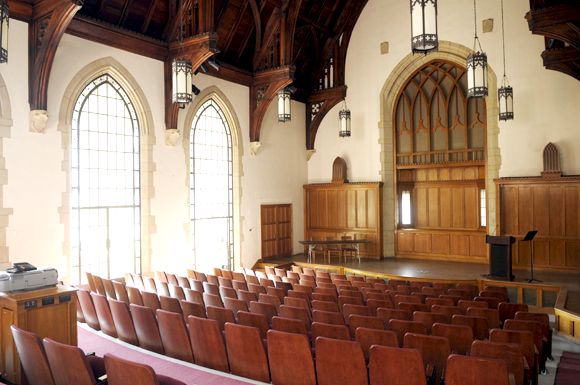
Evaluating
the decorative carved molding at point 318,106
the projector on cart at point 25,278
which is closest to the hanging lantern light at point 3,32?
the projector on cart at point 25,278

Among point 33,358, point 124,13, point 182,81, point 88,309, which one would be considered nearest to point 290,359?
point 33,358

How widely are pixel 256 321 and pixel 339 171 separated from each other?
985cm

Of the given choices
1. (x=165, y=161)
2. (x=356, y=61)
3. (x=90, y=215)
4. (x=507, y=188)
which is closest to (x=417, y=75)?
(x=356, y=61)

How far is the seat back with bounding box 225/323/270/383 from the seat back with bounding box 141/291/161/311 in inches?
72.8

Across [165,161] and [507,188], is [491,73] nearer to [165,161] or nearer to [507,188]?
[507,188]

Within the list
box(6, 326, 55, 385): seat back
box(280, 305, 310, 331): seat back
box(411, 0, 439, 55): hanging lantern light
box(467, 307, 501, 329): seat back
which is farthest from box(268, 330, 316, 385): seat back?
box(411, 0, 439, 55): hanging lantern light

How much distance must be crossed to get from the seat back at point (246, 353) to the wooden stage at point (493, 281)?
18.4 ft

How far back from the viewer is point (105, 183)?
28.9ft

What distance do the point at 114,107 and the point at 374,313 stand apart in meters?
6.88

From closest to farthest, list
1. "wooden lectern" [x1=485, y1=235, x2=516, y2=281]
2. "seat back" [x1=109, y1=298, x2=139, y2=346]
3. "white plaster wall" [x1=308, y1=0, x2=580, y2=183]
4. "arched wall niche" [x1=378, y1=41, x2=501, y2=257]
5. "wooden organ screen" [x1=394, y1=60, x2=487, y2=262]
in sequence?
1. "seat back" [x1=109, y1=298, x2=139, y2=346]
2. "wooden lectern" [x1=485, y1=235, x2=516, y2=281]
3. "white plaster wall" [x1=308, y1=0, x2=580, y2=183]
4. "arched wall niche" [x1=378, y1=41, x2=501, y2=257]
5. "wooden organ screen" [x1=394, y1=60, x2=487, y2=262]

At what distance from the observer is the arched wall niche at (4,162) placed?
6.94 metres

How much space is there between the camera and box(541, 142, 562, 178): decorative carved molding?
34.0 feet

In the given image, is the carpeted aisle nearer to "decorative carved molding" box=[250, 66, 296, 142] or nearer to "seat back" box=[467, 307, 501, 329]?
"seat back" box=[467, 307, 501, 329]

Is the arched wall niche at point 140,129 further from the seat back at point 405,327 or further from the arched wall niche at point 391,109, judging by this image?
the arched wall niche at point 391,109
